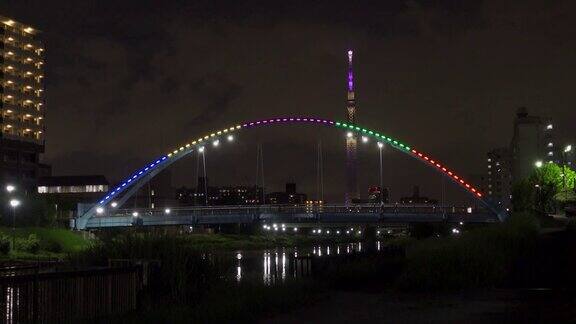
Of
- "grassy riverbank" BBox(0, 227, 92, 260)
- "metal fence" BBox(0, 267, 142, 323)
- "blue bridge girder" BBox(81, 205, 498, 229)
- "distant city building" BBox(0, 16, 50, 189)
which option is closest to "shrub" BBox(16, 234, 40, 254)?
"grassy riverbank" BBox(0, 227, 92, 260)

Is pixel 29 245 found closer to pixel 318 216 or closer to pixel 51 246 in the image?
pixel 51 246

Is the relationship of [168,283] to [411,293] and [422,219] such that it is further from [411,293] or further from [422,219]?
[422,219]

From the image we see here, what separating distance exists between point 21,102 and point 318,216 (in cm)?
8464

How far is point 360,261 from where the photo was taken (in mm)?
46438

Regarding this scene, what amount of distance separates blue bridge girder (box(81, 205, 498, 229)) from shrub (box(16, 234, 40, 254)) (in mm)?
23973

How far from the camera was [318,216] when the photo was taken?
→ 312 feet

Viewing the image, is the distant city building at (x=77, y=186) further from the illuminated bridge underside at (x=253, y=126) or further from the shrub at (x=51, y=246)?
the shrub at (x=51, y=246)

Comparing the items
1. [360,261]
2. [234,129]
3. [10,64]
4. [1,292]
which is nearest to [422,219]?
A: [234,129]

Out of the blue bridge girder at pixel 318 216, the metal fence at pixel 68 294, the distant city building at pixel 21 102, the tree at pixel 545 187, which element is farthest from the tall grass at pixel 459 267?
the distant city building at pixel 21 102

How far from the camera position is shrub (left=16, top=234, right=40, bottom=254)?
70.0 m

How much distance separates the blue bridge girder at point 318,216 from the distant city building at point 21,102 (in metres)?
50.0

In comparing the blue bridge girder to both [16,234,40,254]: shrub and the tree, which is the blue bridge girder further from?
[16,234,40,254]: shrub

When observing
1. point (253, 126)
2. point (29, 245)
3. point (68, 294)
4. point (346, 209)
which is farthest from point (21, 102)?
point (68, 294)

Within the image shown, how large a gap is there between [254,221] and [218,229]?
5236 cm
